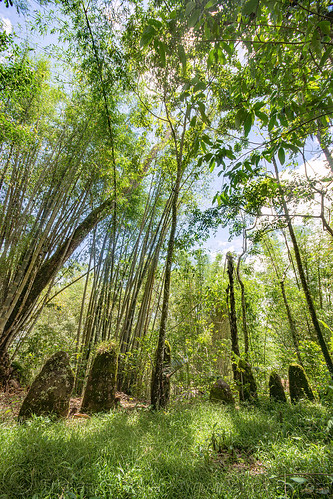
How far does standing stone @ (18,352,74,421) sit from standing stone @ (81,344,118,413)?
40 cm

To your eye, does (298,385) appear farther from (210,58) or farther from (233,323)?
(210,58)

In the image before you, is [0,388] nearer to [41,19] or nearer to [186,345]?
[186,345]

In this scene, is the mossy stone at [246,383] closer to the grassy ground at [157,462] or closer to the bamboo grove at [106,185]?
the bamboo grove at [106,185]

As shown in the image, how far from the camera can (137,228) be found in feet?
17.5

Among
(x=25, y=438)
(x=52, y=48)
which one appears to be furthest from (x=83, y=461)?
(x=52, y=48)

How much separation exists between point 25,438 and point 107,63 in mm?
4015

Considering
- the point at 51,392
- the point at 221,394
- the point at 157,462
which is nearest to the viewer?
the point at 157,462

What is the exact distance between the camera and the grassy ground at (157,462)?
121cm

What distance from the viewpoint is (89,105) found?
3428mm

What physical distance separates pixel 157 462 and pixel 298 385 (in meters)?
3.56

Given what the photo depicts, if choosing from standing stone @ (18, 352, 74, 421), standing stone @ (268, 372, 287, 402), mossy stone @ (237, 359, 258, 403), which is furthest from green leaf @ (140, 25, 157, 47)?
standing stone @ (268, 372, 287, 402)

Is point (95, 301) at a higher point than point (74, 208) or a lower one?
lower

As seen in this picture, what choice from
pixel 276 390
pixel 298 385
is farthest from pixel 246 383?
pixel 298 385

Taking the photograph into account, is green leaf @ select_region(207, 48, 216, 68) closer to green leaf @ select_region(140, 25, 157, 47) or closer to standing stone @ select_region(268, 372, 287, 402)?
green leaf @ select_region(140, 25, 157, 47)
